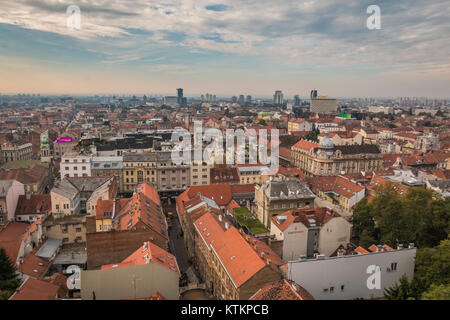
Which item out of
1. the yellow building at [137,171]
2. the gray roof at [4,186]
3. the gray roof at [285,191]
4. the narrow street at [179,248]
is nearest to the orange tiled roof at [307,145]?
the gray roof at [285,191]

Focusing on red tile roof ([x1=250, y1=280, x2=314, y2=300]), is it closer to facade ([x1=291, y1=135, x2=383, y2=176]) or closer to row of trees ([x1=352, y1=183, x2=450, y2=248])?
row of trees ([x1=352, y1=183, x2=450, y2=248])

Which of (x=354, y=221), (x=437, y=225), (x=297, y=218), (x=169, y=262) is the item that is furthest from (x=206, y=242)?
(x=437, y=225)

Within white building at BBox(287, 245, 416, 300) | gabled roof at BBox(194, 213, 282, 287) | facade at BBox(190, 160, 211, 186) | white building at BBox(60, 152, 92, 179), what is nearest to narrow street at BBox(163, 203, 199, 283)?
gabled roof at BBox(194, 213, 282, 287)

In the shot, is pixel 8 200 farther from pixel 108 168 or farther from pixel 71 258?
pixel 108 168

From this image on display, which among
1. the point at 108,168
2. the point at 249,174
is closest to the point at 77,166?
the point at 108,168

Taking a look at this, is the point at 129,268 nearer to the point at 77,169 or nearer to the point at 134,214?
the point at 134,214
